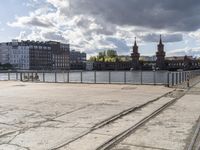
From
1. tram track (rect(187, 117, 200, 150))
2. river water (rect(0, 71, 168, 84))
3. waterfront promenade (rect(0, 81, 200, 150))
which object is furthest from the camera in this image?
river water (rect(0, 71, 168, 84))

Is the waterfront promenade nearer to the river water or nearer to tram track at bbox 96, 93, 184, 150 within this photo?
tram track at bbox 96, 93, 184, 150

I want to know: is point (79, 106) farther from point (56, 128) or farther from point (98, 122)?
point (56, 128)

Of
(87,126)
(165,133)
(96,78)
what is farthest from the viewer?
(96,78)

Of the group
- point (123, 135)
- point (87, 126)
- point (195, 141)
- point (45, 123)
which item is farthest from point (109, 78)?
point (195, 141)

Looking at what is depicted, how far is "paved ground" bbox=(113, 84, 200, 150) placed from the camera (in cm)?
786

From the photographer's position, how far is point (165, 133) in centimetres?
931

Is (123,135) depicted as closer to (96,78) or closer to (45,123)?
(45,123)

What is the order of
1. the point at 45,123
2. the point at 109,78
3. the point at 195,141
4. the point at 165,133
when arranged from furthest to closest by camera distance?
the point at 109,78
the point at 45,123
the point at 165,133
the point at 195,141

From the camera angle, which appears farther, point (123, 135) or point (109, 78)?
point (109, 78)

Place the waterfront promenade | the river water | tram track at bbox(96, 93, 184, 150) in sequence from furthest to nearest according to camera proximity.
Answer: the river water → the waterfront promenade → tram track at bbox(96, 93, 184, 150)

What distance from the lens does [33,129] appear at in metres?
9.78

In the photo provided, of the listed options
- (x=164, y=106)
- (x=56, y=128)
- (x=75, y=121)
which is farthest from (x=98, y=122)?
(x=164, y=106)

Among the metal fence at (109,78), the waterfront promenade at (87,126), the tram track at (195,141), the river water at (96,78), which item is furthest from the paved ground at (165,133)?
the river water at (96,78)

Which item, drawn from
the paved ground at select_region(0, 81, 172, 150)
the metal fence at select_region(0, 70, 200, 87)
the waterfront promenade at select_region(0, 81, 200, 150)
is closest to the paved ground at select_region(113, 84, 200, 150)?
the waterfront promenade at select_region(0, 81, 200, 150)
